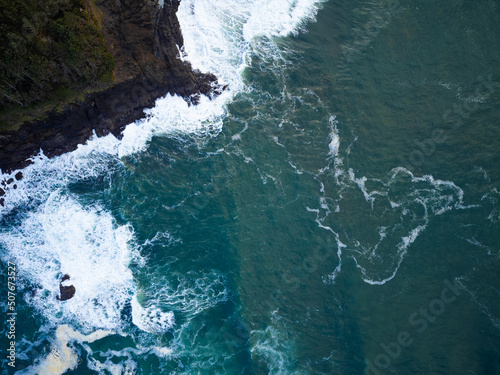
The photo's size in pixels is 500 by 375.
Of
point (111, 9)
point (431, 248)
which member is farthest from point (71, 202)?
point (431, 248)

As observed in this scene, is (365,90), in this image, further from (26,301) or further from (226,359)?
(26,301)

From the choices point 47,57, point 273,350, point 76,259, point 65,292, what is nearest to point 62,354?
point 65,292

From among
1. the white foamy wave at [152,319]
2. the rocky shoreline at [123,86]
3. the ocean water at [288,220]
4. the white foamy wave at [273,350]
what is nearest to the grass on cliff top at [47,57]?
the rocky shoreline at [123,86]

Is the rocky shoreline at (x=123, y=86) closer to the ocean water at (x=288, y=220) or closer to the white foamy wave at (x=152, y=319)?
the ocean water at (x=288, y=220)

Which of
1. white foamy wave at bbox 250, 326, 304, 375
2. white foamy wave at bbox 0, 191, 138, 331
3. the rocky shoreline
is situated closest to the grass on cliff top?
the rocky shoreline

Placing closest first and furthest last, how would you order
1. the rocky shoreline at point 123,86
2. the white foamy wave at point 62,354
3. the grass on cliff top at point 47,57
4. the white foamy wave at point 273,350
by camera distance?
the grass on cliff top at point 47,57 < the white foamy wave at point 62,354 < the white foamy wave at point 273,350 < the rocky shoreline at point 123,86

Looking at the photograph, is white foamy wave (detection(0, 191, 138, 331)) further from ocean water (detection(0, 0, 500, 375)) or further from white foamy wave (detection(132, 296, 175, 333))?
white foamy wave (detection(132, 296, 175, 333))
